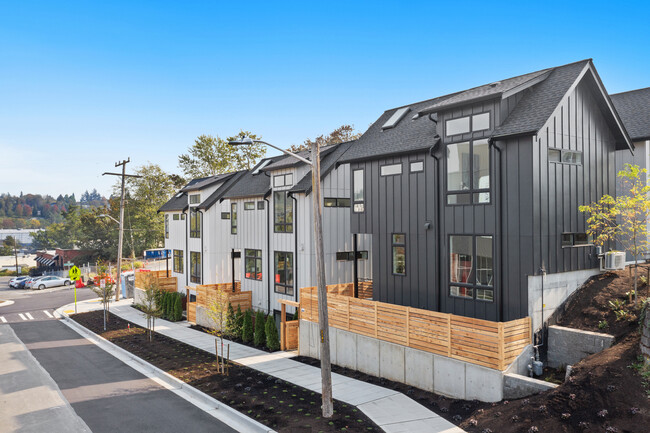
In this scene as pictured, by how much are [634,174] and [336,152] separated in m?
13.7

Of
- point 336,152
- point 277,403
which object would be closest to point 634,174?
point 277,403

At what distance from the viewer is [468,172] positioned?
14.8 metres

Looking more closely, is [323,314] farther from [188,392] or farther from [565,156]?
[565,156]

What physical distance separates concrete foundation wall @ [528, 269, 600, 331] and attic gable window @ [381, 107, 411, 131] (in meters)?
9.39

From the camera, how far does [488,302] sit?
14156mm

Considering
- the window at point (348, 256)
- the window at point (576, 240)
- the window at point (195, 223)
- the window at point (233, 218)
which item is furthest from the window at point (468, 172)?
the window at point (195, 223)

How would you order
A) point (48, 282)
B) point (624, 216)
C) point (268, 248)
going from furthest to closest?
point (48, 282)
point (268, 248)
point (624, 216)

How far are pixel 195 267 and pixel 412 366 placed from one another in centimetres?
1969

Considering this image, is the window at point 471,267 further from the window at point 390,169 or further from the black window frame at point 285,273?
the black window frame at point 285,273

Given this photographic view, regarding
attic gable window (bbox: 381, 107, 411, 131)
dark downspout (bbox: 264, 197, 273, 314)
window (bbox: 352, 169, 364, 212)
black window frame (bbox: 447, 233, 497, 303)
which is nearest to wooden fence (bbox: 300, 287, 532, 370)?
black window frame (bbox: 447, 233, 497, 303)

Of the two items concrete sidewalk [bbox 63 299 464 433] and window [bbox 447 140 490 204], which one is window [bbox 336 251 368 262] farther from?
window [bbox 447 140 490 204]

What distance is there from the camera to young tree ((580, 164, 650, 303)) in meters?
13.1

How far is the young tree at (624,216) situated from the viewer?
1308 centimetres

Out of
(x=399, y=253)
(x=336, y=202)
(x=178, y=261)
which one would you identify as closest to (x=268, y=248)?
(x=336, y=202)
